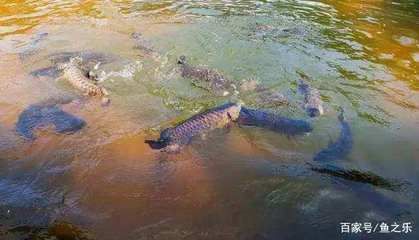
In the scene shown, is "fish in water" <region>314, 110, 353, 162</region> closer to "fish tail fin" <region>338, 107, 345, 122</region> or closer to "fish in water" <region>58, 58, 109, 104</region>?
"fish tail fin" <region>338, 107, 345, 122</region>

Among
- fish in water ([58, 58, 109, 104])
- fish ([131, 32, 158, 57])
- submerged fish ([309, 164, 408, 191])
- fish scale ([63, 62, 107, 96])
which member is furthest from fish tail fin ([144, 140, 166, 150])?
fish ([131, 32, 158, 57])

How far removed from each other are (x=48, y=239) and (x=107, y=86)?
4.28 meters

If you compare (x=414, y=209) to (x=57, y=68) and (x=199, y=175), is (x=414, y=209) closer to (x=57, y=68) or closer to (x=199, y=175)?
(x=199, y=175)

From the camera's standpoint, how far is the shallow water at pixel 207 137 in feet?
17.0

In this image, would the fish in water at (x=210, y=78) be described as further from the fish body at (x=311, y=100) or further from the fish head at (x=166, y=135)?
the fish head at (x=166, y=135)

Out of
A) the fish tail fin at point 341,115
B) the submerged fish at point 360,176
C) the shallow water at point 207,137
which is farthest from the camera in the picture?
the fish tail fin at point 341,115

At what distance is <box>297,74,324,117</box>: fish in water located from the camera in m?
7.33

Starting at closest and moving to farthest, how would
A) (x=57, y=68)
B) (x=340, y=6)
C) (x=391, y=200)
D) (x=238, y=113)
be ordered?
1. (x=391, y=200)
2. (x=238, y=113)
3. (x=57, y=68)
4. (x=340, y=6)

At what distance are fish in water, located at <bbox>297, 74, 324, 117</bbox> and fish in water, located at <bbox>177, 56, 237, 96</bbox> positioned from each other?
4.33ft

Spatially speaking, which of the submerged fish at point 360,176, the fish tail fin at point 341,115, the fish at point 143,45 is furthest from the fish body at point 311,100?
the fish at point 143,45

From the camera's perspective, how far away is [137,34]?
1105cm

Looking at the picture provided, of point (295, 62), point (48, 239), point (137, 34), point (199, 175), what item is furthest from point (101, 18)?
point (48, 239)

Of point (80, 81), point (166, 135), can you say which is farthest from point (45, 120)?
point (166, 135)

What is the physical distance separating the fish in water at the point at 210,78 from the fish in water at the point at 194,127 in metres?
1.12
